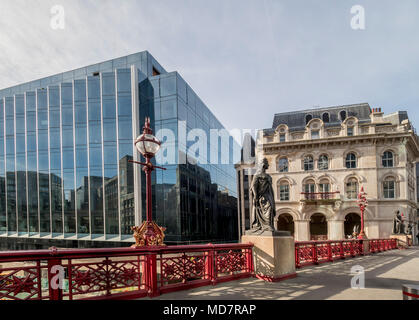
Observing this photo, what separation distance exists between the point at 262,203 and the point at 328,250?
237 inches

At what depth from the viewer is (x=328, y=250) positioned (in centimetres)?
1227

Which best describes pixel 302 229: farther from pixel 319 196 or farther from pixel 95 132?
pixel 95 132

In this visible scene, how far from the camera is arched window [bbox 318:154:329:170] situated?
108 feet

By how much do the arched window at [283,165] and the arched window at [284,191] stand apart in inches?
68.8

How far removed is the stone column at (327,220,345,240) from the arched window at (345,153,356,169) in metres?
6.87

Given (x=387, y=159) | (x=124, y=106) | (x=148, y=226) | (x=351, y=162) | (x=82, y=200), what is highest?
(x=124, y=106)

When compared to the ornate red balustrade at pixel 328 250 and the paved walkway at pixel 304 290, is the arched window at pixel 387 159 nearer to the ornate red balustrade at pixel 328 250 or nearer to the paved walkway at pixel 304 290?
the ornate red balustrade at pixel 328 250

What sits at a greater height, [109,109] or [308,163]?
[109,109]

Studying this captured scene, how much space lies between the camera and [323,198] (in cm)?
3238

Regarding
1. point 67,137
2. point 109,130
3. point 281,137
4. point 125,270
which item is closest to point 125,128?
point 109,130

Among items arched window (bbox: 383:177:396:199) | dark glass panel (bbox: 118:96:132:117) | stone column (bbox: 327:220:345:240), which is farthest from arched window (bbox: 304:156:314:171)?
dark glass panel (bbox: 118:96:132:117)

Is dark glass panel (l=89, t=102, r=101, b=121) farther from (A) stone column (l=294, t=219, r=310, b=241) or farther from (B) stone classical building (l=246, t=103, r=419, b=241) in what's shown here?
(A) stone column (l=294, t=219, r=310, b=241)
